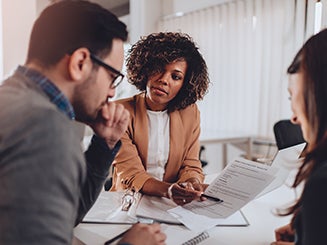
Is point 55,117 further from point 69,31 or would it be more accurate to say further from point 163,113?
point 163,113

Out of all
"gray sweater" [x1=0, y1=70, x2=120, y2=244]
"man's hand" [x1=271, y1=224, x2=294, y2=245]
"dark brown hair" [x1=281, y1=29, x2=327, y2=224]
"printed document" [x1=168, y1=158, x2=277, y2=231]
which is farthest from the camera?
"printed document" [x1=168, y1=158, x2=277, y2=231]

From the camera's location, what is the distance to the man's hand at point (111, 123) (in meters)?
0.98

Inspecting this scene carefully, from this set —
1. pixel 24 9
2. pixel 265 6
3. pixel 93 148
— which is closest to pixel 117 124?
pixel 93 148

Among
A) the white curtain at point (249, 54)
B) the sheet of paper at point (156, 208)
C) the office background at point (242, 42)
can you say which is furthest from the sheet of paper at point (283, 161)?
the office background at point (242, 42)

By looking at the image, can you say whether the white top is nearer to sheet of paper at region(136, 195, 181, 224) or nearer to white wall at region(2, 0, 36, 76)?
sheet of paper at region(136, 195, 181, 224)

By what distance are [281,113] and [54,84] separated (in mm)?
2669

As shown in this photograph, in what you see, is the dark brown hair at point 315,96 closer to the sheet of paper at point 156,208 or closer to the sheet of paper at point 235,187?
the sheet of paper at point 235,187

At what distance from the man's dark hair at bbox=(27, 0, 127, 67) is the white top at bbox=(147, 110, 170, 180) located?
74 cm

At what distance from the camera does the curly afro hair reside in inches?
57.9

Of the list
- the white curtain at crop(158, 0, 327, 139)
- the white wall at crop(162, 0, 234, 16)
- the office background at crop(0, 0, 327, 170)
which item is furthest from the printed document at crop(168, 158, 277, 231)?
the white wall at crop(162, 0, 234, 16)

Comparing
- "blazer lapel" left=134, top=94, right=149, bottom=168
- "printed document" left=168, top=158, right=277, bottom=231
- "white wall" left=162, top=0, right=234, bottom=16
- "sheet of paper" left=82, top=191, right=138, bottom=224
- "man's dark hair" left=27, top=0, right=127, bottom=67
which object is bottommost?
"sheet of paper" left=82, top=191, right=138, bottom=224

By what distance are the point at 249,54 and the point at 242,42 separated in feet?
0.52

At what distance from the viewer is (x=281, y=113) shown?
119 inches

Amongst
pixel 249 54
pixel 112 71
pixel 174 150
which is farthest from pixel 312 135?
pixel 249 54
